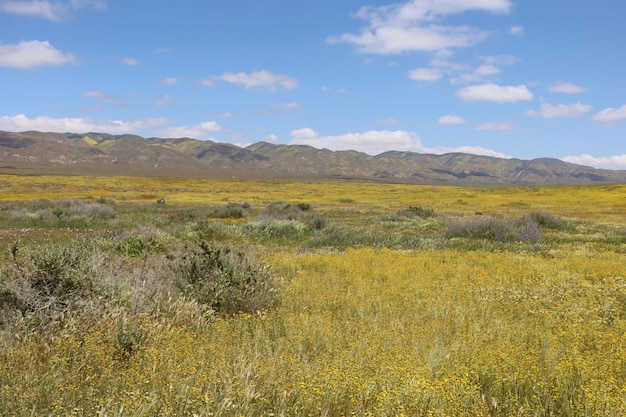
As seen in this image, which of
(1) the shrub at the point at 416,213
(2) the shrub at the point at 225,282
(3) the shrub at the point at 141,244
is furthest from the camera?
(1) the shrub at the point at 416,213

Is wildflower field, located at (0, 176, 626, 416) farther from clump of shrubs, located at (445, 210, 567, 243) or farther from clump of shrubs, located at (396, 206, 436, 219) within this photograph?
clump of shrubs, located at (396, 206, 436, 219)

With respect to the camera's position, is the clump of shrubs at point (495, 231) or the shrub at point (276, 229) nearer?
the clump of shrubs at point (495, 231)

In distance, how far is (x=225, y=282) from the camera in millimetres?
7133

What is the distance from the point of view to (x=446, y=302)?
729 centimetres

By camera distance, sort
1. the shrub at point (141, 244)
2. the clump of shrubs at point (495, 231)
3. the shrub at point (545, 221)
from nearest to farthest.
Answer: the shrub at point (141, 244) → the clump of shrubs at point (495, 231) → the shrub at point (545, 221)

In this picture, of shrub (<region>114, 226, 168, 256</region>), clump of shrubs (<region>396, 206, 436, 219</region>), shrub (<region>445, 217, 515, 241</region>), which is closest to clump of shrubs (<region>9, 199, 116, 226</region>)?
shrub (<region>114, 226, 168, 256</region>)

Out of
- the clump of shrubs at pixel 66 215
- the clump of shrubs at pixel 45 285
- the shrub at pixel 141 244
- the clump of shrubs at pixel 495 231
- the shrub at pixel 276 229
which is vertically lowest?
the clump of shrubs at pixel 66 215

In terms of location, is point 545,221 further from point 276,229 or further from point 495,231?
point 276,229

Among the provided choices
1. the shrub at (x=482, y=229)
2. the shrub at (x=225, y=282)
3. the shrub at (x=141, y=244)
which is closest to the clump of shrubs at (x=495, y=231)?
the shrub at (x=482, y=229)

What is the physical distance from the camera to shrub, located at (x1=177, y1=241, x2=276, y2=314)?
682cm

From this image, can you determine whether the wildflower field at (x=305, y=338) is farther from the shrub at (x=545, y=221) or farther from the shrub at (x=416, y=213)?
the shrub at (x=416, y=213)

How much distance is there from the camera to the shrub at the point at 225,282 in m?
6.82

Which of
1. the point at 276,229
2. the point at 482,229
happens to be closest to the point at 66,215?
the point at 276,229

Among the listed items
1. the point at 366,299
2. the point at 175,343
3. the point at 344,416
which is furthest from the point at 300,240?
the point at 344,416
